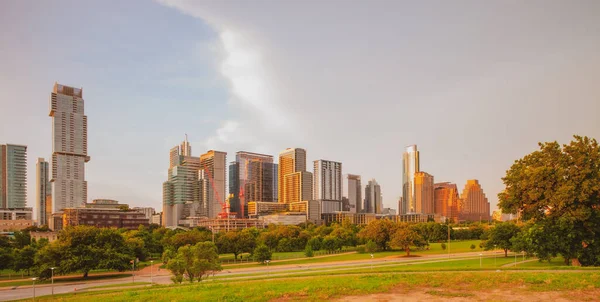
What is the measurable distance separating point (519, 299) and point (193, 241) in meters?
76.1

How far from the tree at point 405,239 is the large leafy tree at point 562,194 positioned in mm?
38945

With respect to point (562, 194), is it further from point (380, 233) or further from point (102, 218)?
point (102, 218)

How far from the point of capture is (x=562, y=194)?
36.1 m

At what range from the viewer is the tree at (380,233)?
89.9 m

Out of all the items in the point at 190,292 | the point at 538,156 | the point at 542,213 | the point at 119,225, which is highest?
the point at 538,156

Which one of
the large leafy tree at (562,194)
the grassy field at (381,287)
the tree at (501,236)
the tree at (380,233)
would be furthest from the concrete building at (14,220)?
the large leafy tree at (562,194)

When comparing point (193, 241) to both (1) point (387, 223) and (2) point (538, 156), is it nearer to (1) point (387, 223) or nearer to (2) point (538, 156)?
(1) point (387, 223)

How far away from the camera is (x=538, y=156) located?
133 ft

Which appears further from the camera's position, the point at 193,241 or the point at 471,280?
the point at 193,241

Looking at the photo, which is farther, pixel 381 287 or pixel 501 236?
pixel 501 236

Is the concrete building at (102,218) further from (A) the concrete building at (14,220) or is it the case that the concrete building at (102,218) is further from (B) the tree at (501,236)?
(B) the tree at (501,236)

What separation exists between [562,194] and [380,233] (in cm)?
5661

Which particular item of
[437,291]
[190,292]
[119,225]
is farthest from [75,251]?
[119,225]

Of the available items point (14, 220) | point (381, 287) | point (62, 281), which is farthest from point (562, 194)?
point (14, 220)
